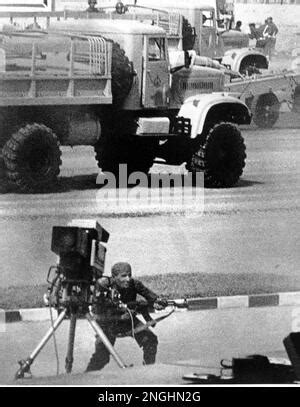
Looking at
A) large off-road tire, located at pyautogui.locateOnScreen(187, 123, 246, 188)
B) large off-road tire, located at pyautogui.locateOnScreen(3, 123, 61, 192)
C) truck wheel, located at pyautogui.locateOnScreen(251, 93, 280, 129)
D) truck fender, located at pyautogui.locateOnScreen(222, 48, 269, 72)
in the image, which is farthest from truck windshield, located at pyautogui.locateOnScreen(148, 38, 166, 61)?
truck fender, located at pyautogui.locateOnScreen(222, 48, 269, 72)

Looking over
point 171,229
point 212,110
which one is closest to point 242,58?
point 212,110

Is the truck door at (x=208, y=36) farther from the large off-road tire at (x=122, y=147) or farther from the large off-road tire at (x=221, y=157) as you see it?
the large off-road tire at (x=122, y=147)

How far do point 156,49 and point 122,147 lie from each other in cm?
108

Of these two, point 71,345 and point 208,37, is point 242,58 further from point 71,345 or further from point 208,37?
point 71,345

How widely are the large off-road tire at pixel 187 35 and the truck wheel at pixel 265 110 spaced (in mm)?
1732

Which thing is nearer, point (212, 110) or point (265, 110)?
point (212, 110)

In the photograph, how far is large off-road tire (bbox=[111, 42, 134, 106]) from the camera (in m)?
13.7

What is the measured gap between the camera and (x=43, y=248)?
10609 millimetres

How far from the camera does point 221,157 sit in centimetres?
1382

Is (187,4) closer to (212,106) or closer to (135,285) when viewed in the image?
(212,106)

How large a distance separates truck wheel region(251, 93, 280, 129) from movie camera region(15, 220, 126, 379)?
10.3 meters

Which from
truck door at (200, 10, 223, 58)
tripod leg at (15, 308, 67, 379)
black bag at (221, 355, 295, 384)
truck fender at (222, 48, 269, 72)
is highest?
truck door at (200, 10, 223, 58)

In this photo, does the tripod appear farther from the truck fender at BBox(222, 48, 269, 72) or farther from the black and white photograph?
the truck fender at BBox(222, 48, 269, 72)

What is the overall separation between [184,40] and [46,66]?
2.93 meters
